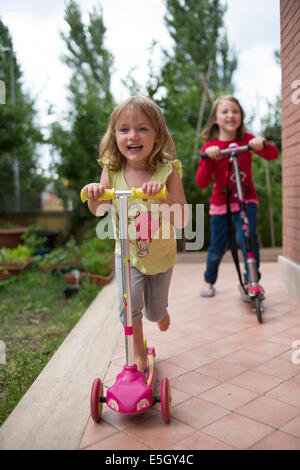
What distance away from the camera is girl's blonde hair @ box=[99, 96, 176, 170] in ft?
6.13

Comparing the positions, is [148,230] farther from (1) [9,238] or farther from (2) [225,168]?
(1) [9,238]

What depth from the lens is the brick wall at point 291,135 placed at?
3.01 meters

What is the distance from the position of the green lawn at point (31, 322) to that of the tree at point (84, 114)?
2.00 meters

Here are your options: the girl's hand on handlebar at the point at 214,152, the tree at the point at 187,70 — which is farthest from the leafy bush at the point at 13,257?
the girl's hand on handlebar at the point at 214,152

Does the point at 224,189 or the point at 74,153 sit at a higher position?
the point at 74,153

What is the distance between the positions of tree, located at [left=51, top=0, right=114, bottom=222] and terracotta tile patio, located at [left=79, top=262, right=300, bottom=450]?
11.9 feet

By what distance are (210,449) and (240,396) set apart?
1.45ft

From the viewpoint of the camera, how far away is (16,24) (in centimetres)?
207

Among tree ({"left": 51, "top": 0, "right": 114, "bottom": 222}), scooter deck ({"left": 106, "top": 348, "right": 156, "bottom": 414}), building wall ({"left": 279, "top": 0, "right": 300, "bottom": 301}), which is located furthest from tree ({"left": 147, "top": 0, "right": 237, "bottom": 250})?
scooter deck ({"left": 106, "top": 348, "right": 156, "bottom": 414})

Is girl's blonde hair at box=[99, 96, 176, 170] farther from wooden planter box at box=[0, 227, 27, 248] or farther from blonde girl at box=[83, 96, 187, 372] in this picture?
wooden planter box at box=[0, 227, 27, 248]

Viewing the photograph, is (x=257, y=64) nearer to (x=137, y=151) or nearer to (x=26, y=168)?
(x=26, y=168)

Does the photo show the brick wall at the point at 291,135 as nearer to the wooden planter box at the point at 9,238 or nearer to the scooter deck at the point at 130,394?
the scooter deck at the point at 130,394

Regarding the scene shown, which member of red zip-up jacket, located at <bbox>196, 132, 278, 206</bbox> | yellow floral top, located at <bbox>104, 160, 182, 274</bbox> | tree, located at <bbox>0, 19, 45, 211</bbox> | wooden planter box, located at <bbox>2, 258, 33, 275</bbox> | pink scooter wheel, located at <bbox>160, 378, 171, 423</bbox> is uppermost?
tree, located at <bbox>0, 19, 45, 211</bbox>
